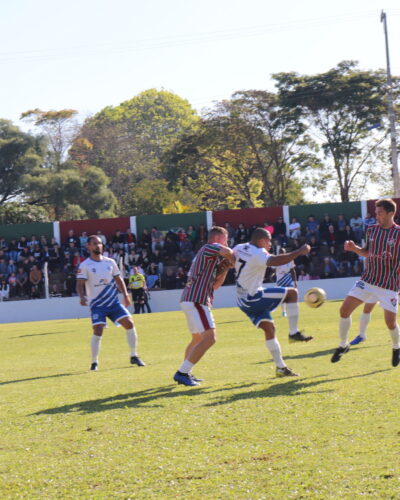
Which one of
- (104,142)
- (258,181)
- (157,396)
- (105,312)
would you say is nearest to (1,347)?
(105,312)

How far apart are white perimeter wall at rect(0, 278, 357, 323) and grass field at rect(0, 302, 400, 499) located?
21.5 meters

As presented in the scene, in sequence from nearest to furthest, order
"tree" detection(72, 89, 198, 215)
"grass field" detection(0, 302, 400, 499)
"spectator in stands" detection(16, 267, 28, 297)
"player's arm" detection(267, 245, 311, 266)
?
"grass field" detection(0, 302, 400, 499) < "player's arm" detection(267, 245, 311, 266) < "spectator in stands" detection(16, 267, 28, 297) < "tree" detection(72, 89, 198, 215)

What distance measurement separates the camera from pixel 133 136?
88.7 metres

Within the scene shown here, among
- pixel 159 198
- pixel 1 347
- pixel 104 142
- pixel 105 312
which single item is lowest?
pixel 1 347

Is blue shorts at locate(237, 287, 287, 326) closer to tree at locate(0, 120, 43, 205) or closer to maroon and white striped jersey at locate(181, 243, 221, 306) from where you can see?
maroon and white striped jersey at locate(181, 243, 221, 306)

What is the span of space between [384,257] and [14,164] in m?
60.6

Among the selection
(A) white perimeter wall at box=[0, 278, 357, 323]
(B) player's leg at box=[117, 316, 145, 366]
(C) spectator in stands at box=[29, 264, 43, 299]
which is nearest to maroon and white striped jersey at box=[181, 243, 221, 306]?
(B) player's leg at box=[117, 316, 145, 366]

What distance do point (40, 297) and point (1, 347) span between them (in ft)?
50.9

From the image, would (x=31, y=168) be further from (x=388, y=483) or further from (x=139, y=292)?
(x=388, y=483)

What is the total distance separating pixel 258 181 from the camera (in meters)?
65.6

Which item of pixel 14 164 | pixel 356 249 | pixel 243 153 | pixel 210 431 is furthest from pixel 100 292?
pixel 14 164

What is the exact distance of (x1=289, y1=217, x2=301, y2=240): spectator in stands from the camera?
38.0 meters

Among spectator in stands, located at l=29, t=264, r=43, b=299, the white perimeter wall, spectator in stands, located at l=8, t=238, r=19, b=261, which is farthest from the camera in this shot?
spectator in stands, located at l=8, t=238, r=19, b=261

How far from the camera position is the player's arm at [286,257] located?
9.32m
